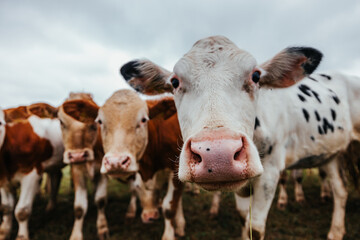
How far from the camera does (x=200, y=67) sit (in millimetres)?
1896

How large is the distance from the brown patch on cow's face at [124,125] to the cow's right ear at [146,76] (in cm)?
72

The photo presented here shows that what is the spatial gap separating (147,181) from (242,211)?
1.58 metres

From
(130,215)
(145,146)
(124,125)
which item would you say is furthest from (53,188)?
(124,125)

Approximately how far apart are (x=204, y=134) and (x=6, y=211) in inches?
182

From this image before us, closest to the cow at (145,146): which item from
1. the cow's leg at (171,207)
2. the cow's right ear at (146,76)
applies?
the cow's leg at (171,207)

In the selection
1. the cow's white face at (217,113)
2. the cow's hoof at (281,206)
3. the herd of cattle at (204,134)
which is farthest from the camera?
the cow's hoof at (281,206)

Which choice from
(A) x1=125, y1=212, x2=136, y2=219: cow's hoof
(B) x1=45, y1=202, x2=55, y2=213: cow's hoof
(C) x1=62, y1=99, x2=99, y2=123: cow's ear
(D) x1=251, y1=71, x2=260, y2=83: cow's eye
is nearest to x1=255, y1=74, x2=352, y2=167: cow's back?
(D) x1=251, y1=71, x2=260, y2=83: cow's eye

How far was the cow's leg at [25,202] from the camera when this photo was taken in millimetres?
3961

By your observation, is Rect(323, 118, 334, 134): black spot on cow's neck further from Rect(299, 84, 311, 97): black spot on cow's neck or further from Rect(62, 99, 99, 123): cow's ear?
Rect(62, 99, 99, 123): cow's ear

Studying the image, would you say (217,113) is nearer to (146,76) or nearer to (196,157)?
(196,157)

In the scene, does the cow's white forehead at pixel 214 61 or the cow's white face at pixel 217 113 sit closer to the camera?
the cow's white face at pixel 217 113

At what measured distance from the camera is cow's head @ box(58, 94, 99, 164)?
378 centimetres

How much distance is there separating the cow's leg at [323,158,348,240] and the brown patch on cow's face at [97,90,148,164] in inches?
135

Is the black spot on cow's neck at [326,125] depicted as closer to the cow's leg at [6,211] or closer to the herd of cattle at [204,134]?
the herd of cattle at [204,134]
